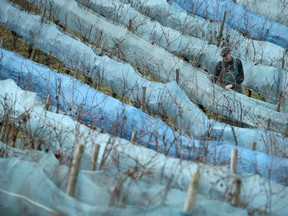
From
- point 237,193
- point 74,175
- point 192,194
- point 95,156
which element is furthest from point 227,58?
point 192,194

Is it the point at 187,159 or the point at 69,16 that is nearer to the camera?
the point at 187,159

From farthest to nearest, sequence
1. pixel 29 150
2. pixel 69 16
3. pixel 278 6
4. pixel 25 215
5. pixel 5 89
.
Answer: pixel 278 6 → pixel 69 16 → pixel 5 89 → pixel 29 150 → pixel 25 215

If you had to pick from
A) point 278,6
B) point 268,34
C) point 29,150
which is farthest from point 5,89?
point 278,6

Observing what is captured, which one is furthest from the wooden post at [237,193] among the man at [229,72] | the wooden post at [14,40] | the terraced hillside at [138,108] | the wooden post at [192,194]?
the wooden post at [14,40]

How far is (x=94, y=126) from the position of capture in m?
13.4

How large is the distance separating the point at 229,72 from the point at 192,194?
6.63 m

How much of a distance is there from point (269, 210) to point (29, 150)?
3.00 metres

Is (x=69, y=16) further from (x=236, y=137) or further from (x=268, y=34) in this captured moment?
(x=236, y=137)

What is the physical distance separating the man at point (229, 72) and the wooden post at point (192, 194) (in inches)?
256

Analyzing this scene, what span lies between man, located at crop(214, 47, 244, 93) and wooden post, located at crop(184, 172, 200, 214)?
6499mm

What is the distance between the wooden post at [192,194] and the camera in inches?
371

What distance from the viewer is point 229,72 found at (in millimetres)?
15828

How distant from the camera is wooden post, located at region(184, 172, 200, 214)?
30.9 ft

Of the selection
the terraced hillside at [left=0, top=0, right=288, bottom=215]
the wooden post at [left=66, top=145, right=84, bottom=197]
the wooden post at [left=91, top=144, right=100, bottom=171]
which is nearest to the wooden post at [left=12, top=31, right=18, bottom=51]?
the terraced hillside at [left=0, top=0, right=288, bottom=215]
